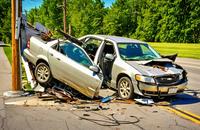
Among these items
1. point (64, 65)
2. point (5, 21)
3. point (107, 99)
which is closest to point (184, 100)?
point (107, 99)

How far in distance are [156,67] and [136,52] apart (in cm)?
132

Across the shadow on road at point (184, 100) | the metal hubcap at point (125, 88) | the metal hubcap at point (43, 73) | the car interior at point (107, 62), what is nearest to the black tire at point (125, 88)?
the metal hubcap at point (125, 88)

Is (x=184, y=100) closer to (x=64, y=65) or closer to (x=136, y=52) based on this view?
(x=136, y=52)

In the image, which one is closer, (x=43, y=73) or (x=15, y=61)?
(x=15, y=61)

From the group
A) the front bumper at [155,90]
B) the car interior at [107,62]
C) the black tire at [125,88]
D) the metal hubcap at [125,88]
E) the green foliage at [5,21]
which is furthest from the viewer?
the green foliage at [5,21]

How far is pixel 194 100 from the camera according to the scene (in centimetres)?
1064

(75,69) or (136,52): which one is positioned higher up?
(136,52)

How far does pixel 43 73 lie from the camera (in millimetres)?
10969

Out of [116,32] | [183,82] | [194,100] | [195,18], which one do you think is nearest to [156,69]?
[183,82]

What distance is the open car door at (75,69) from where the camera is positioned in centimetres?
962

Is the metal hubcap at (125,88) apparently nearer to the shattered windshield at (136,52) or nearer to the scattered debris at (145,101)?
the scattered debris at (145,101)

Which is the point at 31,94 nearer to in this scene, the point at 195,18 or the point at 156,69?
the point at 156,69

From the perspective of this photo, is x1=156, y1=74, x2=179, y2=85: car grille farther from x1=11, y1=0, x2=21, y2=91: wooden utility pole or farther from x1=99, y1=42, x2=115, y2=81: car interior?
x1=11, y1=0, x2=21, y2=91: wooden utility pole

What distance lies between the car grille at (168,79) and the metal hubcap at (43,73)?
3.15m
